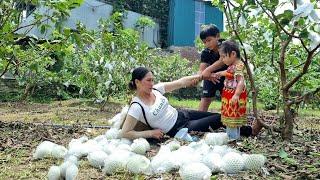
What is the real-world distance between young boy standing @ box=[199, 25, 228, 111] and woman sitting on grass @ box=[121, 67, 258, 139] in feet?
1.97

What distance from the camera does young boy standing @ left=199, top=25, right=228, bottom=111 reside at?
5289 mm

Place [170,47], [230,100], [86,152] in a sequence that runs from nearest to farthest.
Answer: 1. [86,152]
2. [230,100]
3. [170,47]

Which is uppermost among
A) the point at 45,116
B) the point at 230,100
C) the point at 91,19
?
the point at 91,19

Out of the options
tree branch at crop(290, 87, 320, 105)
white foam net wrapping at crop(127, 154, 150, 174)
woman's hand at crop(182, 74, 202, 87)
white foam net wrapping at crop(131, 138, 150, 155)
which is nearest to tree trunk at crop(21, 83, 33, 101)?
woman's hand at crop(182, 74, 202, 87)

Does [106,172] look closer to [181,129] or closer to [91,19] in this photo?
[181,129]

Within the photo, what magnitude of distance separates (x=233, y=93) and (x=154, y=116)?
77 centimetres

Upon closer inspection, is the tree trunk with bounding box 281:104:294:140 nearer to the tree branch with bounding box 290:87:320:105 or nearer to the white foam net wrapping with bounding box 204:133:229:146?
the tree branch with bounding box 290:87:320:105

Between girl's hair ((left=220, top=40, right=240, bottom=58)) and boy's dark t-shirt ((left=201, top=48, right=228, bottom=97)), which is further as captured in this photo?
boy's dark t-shirt ((left=201, top=48, right=228, bottom=97))

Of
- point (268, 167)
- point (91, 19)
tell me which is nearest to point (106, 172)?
point (268, 167)

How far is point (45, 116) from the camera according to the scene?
26.6ft

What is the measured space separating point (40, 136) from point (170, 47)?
1517cm

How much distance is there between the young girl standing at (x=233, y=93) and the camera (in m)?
4.56

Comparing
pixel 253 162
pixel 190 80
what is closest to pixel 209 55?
pixel 190 80

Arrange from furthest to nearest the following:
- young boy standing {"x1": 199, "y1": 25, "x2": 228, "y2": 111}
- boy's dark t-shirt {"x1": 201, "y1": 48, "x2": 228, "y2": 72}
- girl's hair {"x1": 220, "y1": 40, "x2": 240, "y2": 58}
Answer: boy's dark t-shirt {"x1": 201, "y1": 48, "x2": 228, "y2": 72} < young boy standing {"x1": 199, "y1": 25, "x2": 228, "y2": 111} < girl's hair {"x1": 220, "y1": 40, "x2": 240, "y2": 58}
